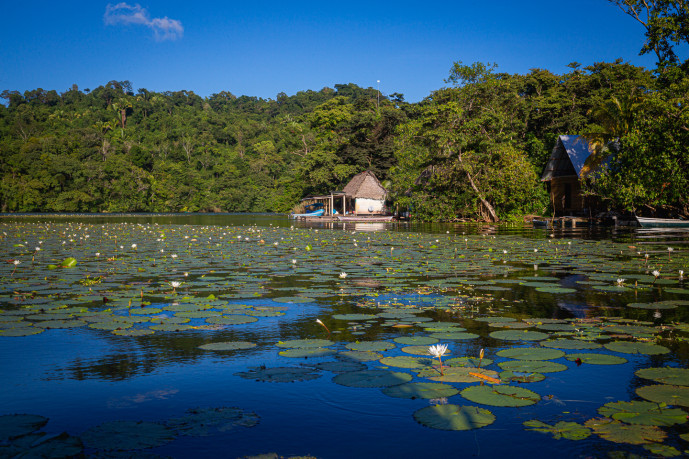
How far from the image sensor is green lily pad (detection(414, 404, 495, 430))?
269cm

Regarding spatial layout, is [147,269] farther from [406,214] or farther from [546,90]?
[546,90]

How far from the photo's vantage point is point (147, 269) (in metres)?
9.94

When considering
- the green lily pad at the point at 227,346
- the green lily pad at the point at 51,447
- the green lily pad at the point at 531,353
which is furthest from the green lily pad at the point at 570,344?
the green lily pad at the point at 51,447

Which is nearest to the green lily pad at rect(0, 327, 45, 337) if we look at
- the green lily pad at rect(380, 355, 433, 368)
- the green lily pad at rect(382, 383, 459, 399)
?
the green lily pad at rect(380, 355, 433, 368)

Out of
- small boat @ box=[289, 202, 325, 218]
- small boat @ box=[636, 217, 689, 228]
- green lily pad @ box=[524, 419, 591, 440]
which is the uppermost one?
small boat @ box=[289, 202, 325, 218]

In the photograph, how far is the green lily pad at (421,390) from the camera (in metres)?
3.17

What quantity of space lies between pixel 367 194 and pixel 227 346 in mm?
46201

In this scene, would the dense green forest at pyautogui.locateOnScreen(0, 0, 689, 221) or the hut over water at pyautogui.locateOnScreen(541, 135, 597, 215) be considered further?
the hut over water at pyautogui.locateOnScreen(541, 135, 597, 215)

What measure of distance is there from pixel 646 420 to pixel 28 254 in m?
13.7

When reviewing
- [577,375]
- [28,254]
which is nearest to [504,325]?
[577,375]

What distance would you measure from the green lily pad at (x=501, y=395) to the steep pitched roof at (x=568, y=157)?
108 feet

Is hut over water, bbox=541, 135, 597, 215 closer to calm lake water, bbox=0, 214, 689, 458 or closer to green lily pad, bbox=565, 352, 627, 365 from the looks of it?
calm lake water, bbox=0, 214, 689, 458

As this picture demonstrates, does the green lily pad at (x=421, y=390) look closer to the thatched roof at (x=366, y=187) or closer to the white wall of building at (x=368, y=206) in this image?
the thatched roof at (x=366, y=187)

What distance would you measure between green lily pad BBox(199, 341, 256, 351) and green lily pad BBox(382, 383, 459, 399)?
5.12ft
